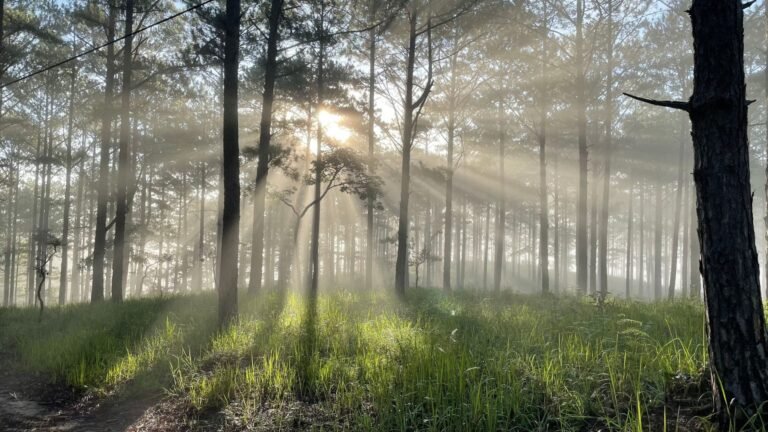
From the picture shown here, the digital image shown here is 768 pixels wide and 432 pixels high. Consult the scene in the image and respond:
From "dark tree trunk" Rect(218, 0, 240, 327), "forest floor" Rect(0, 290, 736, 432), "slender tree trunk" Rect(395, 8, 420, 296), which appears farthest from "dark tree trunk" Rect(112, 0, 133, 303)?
"slender tree trunk" Rect(395, 8, 420, 296)

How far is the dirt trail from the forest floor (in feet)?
0.06

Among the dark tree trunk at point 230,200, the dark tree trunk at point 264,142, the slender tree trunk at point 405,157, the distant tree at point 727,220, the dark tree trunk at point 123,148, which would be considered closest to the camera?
the distant tree at point 727,220

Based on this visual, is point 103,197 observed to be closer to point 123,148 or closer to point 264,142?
point 123,148

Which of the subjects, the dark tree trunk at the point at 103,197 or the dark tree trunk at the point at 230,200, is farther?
the dark tree trunk at the point at 103,197

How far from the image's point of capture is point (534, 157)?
22906mm

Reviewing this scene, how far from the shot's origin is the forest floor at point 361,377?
9.65 ft

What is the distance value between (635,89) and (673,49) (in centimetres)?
303

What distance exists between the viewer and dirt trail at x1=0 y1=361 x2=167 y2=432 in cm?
405

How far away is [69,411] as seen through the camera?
15.0 ft

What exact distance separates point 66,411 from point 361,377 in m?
3.37

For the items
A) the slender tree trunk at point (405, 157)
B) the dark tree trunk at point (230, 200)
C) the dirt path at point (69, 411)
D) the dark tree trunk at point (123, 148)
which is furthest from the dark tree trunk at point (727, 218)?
the dark tree trunk at point (123, 148)

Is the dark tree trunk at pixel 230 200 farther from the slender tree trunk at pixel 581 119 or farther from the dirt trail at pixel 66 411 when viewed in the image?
the slender tree trunk at pixel 581 119

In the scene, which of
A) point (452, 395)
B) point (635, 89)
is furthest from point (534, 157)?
point (452, 395)

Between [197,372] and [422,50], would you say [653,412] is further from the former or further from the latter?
[422,50]
